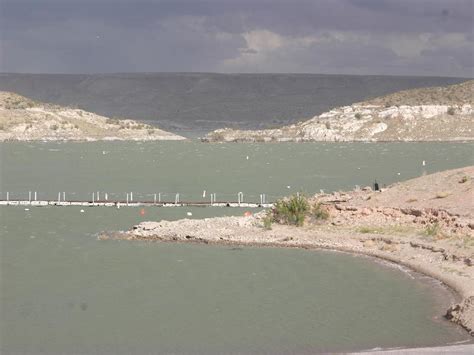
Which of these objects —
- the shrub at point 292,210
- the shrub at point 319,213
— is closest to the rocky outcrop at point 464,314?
the shrub at point 319,213

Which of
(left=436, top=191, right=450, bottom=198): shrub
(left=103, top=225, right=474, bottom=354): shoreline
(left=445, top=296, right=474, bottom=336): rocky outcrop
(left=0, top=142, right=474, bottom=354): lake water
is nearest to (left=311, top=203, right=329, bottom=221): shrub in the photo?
(left=103, top=225, right=474, bottom=354): shoreline

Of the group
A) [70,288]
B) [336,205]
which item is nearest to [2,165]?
[336,205]

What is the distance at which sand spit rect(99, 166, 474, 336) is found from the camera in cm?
3659

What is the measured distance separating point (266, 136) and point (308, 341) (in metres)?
157

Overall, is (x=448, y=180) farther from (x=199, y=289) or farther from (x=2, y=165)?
(x=2, y=165)

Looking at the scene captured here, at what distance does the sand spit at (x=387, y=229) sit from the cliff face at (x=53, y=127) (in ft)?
429

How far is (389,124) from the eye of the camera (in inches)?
6781

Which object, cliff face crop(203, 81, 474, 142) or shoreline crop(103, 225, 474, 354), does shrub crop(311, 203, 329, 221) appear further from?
cliff face crop(203, 81, 474, 142)

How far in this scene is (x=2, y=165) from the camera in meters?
101

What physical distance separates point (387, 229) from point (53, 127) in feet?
477

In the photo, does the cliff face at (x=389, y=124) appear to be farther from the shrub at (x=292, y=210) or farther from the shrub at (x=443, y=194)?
the shrub at (x=292, y=210)

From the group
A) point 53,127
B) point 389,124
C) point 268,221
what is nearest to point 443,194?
point 268,221

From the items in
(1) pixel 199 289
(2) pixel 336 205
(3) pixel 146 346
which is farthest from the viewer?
(2) pixel 336 205

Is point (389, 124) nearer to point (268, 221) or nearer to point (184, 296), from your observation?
point (268, 221)
